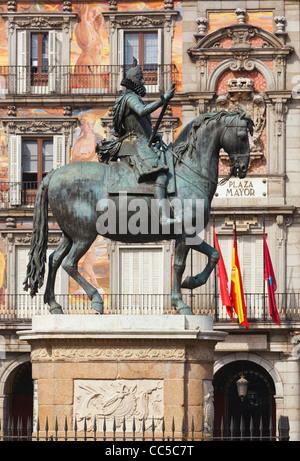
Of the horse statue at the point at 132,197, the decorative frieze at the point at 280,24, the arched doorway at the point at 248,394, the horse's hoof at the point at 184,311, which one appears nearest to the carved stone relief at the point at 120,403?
the horse's hoof at the point at 184,311

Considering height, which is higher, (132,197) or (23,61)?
(23,61)

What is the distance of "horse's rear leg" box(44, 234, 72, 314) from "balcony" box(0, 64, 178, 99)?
2176cm

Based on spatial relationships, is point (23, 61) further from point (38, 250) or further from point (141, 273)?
point (38, 250)

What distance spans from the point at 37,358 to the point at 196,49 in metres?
22.8

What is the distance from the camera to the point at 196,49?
1490 inches

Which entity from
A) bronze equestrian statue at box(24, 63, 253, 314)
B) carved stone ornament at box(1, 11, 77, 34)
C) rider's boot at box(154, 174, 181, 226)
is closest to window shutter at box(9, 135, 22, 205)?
carved stone ornament at box(1, 11, 77, 34)

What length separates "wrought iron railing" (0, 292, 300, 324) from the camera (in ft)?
121

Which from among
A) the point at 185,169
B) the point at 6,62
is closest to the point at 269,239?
the point at 6,62

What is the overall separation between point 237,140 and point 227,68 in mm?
21398

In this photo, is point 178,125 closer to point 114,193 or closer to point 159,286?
point 159,286

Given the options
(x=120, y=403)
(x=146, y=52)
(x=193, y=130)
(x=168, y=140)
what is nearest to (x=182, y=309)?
(x=120, y=403)

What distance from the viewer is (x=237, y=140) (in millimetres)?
16766

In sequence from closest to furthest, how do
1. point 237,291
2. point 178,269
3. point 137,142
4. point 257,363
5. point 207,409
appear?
1. point 207,409
2. point 178,269
3. point 137,142
4. point 237,291
5. point 257,363
